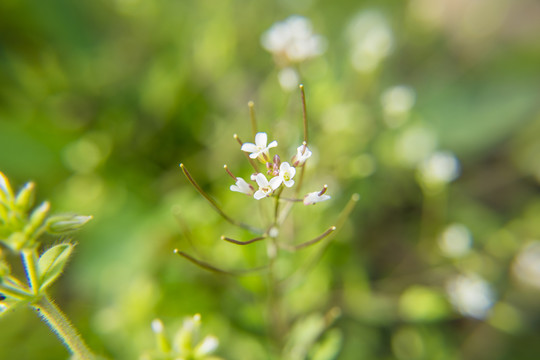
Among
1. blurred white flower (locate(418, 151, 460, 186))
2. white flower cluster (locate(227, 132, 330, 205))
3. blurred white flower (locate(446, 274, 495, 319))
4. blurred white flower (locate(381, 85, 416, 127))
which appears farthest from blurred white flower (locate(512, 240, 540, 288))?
white flower cluster (locate(227, 132, 330, 205))

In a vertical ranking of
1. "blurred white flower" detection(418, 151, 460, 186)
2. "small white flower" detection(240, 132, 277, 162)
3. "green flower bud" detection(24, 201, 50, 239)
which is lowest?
"blurred white flower" detection(418, 151, 460, 186)

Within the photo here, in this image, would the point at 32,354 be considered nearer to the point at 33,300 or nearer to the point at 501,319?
the point at 33,300

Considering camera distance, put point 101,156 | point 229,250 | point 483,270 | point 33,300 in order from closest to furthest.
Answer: point 33,300
point 229,250
point 483,270
point 101,156

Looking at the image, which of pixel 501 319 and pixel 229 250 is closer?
pixel 229 250

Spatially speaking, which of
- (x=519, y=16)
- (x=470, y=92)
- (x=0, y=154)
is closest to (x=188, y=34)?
(x=0, y=154)

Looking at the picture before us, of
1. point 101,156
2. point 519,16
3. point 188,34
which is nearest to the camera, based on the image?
point 101,156

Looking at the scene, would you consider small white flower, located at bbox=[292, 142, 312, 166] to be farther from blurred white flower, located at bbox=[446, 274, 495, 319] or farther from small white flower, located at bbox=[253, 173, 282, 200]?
blurred white flower, located at bbox=[446, 274, 495, 319]
